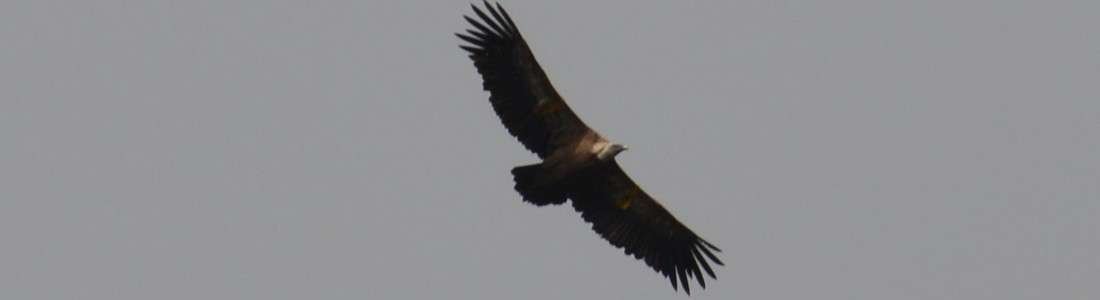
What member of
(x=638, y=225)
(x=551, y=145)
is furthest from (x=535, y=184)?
(x=638, y=225)

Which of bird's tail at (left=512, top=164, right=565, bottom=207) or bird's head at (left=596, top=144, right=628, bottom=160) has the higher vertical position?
bird's head at (left=596, top=144, right=628, bottom=160)

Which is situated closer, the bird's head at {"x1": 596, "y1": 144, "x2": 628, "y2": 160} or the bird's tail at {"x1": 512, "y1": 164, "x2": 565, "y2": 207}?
the bird's tail at {"x1": 512, "y1": 164, "x2": 565, "y2": 207}

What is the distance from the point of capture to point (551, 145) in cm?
3155

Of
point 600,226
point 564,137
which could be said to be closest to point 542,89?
point 564,137

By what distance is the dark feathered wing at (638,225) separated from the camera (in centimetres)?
3231

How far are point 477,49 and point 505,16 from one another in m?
0.69

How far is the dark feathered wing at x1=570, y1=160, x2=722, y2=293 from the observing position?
106 feet

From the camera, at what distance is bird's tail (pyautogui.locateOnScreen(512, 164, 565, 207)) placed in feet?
102

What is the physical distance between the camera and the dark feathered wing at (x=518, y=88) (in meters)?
30.8

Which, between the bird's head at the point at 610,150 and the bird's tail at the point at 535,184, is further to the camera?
the bird's head at the point at 610,150

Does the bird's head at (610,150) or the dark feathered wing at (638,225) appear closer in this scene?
the bird's head at (610,150)

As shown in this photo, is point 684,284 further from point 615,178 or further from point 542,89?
point 542,89

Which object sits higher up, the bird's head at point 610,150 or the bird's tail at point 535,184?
the bird's head at point 610,150

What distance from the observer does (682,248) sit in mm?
33531
